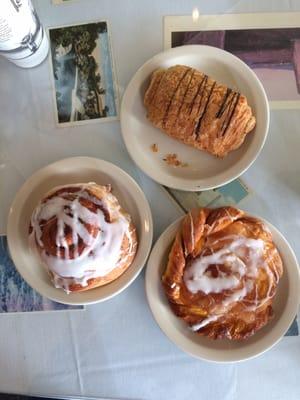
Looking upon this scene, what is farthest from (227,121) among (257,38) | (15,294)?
(15,294)

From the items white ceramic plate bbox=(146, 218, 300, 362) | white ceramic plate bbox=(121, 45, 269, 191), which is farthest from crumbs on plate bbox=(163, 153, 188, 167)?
white ceramic plate bbox=(146, 218, 300, 362)

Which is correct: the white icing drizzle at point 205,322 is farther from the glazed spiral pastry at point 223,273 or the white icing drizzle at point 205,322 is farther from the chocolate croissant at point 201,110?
the chocolate croissant at point 201,110

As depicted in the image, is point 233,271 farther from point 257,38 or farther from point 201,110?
point 257,38

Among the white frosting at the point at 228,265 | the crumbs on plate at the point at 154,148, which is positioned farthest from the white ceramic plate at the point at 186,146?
the white frosting at the point at 228,265

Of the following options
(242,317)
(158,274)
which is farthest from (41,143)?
(242,317)

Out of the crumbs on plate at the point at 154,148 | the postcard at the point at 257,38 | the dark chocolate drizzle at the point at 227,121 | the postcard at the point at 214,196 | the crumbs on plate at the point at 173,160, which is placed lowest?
the postcard at the point at 214,196

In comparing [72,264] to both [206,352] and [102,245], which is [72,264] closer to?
[102,245]
